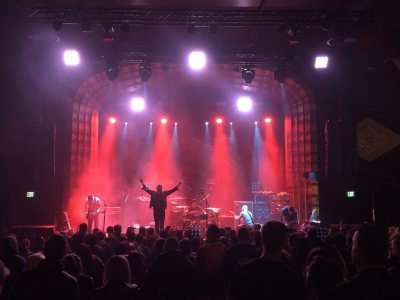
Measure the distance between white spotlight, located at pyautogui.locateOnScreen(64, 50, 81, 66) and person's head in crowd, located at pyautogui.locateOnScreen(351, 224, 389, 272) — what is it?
1418cm

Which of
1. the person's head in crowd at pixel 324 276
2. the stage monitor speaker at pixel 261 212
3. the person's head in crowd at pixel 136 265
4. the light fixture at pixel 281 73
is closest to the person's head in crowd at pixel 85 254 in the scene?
the person's head in crowd at pixel 136 265

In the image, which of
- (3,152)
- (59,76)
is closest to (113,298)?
(3,152)

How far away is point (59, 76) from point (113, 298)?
14.4m

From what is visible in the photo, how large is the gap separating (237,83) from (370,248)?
1851 cm

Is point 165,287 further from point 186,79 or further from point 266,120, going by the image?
point 266,120

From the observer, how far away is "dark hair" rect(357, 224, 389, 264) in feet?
8.43

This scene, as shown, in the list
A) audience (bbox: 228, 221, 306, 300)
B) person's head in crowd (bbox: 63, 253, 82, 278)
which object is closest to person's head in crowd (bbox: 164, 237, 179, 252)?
person's head in crowd (bbox: 63, 253, 82, 278)

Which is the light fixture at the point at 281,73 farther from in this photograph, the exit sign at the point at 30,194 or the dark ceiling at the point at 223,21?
the exit sign at the point at 30,194

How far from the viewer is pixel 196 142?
2322cm

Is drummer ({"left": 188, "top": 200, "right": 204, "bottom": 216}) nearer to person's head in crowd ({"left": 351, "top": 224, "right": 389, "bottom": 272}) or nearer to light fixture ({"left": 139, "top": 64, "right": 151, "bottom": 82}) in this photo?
light fixture ({"left": 139, "top": 64, "right": 151, "bottom": 82})

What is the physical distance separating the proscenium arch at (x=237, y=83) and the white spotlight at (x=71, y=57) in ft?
6.37

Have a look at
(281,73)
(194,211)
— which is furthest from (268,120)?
(194,211)

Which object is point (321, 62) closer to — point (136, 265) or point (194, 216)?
point (194, 216)

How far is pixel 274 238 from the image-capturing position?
128 inches
